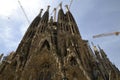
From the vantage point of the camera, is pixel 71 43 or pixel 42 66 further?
pixel 71 43

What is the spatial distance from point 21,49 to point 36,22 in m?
11.5

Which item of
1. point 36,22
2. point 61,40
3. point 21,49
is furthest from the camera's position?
point 36,22

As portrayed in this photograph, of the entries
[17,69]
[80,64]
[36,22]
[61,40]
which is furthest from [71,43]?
[36,22]

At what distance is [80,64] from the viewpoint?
24.0 meters

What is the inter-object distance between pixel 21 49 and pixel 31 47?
5.39 ft

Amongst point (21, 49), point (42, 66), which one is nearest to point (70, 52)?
point (42, 66)

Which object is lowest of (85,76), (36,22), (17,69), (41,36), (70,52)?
(85,76)

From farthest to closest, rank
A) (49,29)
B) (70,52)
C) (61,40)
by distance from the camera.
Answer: (49,29) → (61,40) → (70,52)

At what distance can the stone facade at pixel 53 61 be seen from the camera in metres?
22.5

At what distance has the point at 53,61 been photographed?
24141mm

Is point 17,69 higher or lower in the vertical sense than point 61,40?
lower

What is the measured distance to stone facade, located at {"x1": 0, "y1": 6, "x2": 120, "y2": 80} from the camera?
22.5 meters

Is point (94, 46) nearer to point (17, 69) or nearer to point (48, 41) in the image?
point (48, 41)

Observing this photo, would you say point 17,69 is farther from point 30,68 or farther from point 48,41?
point 48,41
